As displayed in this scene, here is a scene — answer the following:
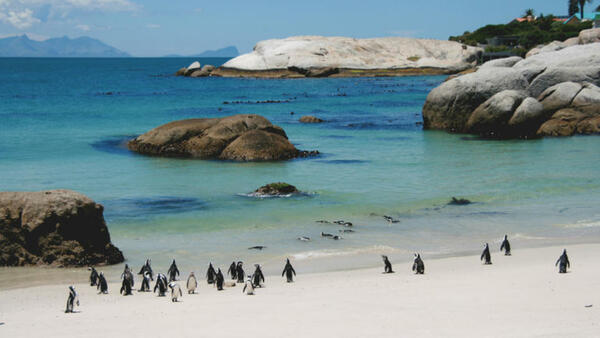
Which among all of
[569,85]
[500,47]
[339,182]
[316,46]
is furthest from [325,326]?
[500,47]

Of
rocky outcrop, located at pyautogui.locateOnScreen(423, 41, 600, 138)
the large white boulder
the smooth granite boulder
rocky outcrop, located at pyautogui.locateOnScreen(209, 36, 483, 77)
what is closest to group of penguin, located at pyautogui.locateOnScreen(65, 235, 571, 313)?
the smooth granite boulder

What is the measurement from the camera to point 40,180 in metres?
25.3

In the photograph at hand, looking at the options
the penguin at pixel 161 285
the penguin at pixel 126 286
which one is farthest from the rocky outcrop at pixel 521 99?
the penguin at pixel 126 286

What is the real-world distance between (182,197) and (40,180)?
662 cm

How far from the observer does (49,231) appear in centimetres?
1485

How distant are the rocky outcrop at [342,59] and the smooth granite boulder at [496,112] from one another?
69806 millimetres

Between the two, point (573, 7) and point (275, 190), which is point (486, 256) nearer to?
point (275, 190)

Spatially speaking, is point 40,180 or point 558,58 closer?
point 40,180

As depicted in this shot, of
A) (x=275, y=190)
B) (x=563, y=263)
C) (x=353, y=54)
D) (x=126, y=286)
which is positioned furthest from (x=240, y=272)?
(x=353, y=54)

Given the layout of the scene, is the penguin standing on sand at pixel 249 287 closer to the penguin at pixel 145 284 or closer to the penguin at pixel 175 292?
the penguin at pixel 175 292

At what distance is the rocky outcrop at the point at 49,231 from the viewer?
14.8 metres

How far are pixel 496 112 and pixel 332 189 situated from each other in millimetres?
15413

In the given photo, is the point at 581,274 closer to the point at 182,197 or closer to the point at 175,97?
the point at 182,197

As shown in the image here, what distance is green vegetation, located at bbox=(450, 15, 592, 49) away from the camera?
107 metres
